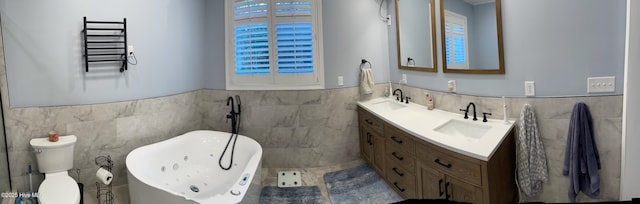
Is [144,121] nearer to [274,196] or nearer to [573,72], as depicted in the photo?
[274,196]

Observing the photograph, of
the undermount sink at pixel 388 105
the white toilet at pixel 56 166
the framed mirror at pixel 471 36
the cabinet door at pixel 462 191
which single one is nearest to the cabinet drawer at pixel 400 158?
the cabinet door at pixel 462 191

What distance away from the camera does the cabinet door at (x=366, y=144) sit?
2938 mm

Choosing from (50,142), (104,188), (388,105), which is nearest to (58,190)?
(50,142)

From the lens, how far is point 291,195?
8.50 feet

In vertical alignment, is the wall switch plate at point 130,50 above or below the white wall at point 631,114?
above

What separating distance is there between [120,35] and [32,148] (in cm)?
102

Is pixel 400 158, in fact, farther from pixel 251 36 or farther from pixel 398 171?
pixel 251 36

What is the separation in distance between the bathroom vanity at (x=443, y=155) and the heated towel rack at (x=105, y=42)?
7.12 ft

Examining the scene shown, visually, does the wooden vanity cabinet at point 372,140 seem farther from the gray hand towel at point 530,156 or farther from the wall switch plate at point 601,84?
the wall switch plate at point 601,84

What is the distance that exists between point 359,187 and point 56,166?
7.33 ft

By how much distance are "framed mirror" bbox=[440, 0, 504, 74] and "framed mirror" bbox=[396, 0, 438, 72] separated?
0.49 ft

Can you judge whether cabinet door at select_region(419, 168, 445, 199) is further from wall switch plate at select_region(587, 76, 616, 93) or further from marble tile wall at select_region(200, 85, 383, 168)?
marble tile wall at select_region(200, 85, 383, 168)

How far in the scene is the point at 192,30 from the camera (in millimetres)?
3133

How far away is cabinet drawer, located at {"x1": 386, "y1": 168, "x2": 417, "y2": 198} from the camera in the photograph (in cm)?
209
